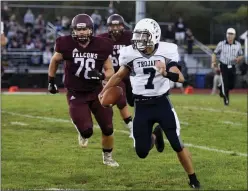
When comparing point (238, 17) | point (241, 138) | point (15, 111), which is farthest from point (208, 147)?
point (238, 17)

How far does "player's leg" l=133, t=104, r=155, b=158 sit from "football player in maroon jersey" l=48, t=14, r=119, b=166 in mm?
788

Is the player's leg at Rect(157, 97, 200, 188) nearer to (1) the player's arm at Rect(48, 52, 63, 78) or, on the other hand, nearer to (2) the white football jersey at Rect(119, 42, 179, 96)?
(2) the white football jersey at Rect(119, 42, 179, 96)

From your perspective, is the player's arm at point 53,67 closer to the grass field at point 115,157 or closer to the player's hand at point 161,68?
the grass field at point 115,157

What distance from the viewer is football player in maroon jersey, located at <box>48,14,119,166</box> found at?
21.0ft

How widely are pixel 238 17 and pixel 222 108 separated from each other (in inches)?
628

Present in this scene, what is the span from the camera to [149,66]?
5.59 meters

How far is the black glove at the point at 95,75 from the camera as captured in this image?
6348 millimetres

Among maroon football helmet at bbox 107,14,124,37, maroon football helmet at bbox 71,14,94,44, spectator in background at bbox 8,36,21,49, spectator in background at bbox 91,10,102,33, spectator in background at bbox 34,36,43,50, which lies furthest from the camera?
spectator in background at bbox 91,10,102,33

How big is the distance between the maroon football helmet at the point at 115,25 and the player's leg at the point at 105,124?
1.66 metres

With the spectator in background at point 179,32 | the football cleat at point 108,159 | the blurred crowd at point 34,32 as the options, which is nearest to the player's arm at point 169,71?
the football cleat at point 108,159

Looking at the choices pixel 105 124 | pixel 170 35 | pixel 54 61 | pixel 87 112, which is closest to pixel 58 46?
pixel 54 61

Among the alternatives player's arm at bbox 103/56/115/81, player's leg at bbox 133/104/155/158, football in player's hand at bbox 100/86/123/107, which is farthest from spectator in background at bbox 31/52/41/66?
player's leg at bbox 133/104/155/158

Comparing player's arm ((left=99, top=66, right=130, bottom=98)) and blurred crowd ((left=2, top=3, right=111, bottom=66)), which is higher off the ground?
player's arm ((left=99, top=66, right=130, bottom=98))

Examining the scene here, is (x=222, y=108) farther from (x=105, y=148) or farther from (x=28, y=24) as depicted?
(x=28, y=24)
